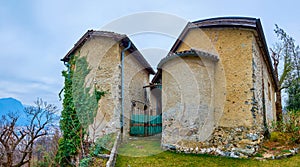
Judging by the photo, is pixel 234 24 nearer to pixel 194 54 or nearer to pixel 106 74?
pixel 194 54

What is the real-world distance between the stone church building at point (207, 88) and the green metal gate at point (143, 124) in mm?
1556

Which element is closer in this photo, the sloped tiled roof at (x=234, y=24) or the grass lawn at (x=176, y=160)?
the grass lawn at (x=176, y=160)

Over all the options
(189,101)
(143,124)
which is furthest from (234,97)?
(143,124)

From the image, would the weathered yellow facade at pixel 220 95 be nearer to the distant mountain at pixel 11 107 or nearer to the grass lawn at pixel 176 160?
the grass lawn at pixel 176 160

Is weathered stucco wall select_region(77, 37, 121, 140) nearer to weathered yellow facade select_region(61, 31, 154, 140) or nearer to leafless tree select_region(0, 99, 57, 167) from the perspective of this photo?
weathered yellow facade select_region(61, 31, 154, 140)

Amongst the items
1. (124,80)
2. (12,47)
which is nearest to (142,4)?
(124,80)

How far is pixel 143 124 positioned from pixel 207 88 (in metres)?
5.43

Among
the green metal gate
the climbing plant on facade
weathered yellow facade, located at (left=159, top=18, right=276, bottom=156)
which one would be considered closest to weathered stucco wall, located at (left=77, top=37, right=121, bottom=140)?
the climbing plant on facade

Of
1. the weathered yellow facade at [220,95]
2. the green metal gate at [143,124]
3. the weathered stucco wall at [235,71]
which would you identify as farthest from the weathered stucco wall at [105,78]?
the weathered stucco wall at [235,71]

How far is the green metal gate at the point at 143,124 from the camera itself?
12.3 meters

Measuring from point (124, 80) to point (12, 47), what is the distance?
Result: 9.83 m

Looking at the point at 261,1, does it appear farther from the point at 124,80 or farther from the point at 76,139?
the point at 76,139

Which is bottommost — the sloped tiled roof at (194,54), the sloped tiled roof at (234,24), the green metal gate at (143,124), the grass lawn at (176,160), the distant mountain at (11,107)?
the grass lawn at (176,160)

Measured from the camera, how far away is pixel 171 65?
9.55 metres
